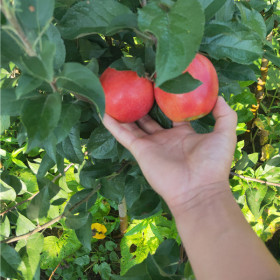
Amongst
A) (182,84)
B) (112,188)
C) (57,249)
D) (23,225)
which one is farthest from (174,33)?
(57,249)

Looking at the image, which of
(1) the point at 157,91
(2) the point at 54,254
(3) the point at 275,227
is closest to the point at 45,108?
(1) the point at 157,91

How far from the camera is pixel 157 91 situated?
0.61 metres

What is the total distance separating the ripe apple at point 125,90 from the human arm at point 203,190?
0.06 metres

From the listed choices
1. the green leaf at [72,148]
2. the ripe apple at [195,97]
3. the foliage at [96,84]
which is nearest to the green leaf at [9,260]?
the foliage at [96,84]

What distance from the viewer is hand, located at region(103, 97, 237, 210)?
28.0 inches

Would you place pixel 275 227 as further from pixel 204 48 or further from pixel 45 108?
pixel 45 108

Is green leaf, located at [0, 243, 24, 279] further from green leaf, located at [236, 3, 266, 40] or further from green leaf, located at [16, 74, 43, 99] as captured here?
green leaf, located at [236, 3, 266, 40]

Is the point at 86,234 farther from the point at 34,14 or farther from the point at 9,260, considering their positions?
the point at 34,14

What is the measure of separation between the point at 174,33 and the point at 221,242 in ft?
1.36

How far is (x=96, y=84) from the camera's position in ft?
1.51

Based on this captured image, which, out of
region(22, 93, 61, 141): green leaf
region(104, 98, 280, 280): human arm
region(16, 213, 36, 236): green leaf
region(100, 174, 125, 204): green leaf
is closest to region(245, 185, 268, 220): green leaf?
region(104, 98, 280, 280): human arm

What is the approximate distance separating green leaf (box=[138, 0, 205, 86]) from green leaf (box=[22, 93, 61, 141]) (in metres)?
0.16

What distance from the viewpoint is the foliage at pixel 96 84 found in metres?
0.44

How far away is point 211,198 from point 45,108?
41cm
